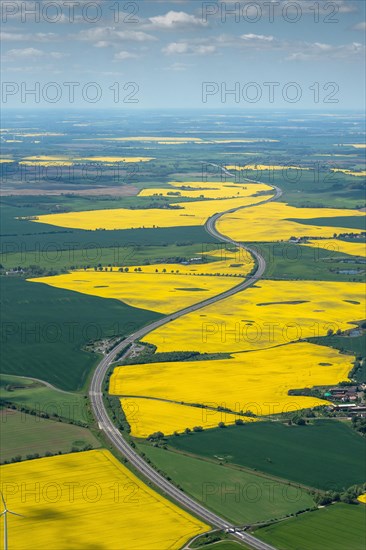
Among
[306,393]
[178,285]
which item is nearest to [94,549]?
[306,393]

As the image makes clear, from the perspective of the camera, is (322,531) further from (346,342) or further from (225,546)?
(346,342)

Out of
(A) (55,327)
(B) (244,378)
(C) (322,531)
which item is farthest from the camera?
(A) (55,327)

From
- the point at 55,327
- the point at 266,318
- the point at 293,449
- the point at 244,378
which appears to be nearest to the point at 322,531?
the point at 293,449

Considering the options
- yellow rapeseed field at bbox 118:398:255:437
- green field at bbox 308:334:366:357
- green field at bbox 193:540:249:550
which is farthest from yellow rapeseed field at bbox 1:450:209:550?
green field at bbox 308:334:366:357

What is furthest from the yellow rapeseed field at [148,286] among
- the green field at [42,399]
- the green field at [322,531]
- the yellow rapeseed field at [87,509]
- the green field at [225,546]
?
the green field at [225,546]

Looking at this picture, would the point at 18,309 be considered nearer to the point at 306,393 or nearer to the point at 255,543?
the point at 306,393

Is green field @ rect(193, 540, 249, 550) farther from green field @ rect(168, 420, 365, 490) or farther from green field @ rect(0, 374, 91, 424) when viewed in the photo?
green field @ rect(0, 374, 91, 424)
